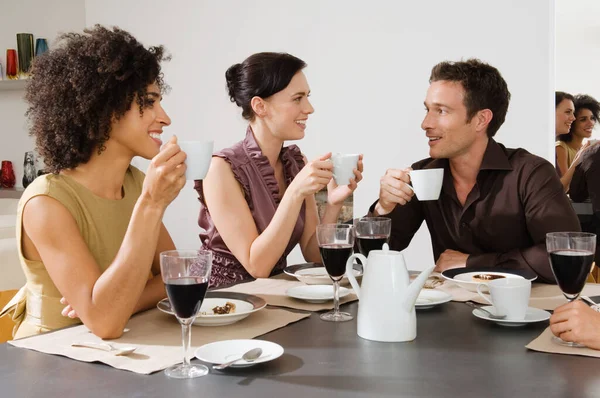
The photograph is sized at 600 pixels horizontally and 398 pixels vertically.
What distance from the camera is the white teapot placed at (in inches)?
50.4

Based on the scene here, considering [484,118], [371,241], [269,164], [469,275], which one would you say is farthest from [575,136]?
[371,241]

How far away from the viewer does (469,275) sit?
70.7 inches

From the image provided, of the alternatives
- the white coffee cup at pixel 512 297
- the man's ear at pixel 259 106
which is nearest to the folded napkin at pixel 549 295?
the white coffee cup at pixel 512 297

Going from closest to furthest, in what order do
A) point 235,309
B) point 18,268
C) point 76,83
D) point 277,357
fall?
point 277,357 < point 235,309 < point 76,83 < point 18,268

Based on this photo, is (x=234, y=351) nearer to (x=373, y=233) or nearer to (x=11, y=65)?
(x=373, y=233)

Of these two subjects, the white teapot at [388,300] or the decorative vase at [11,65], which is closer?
the white teapot at [388,300]

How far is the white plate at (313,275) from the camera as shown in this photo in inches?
70.3

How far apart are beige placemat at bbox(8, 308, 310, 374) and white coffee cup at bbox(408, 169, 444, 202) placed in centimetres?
64

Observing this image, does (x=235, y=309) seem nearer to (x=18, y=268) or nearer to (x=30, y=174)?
(x=18, y=268)

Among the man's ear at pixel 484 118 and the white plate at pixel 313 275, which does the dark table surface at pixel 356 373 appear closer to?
the white plate at pixel 313 275

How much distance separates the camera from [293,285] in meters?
1.81

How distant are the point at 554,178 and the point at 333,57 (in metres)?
1.94

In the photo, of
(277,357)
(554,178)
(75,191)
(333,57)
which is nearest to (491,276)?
(554,178)

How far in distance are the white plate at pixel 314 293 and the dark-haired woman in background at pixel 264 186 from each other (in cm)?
33
